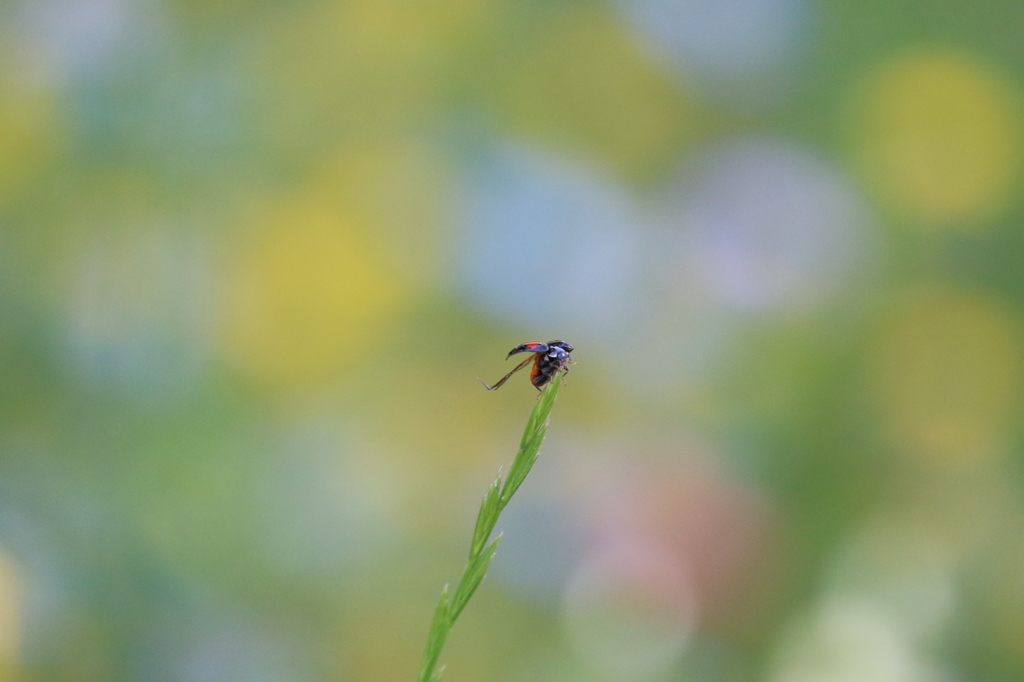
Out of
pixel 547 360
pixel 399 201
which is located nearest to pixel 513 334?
pixel 399 201

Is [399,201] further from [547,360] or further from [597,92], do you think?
[547,360]

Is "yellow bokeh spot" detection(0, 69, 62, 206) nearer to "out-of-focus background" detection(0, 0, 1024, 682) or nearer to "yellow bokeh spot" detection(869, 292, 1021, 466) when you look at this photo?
"out-of-focus background" detection(0, 0, 1024, 682)

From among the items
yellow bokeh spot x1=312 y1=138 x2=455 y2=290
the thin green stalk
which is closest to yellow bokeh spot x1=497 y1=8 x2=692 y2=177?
yellow bokeh spot x1=312 y1=138 x2=455 y2=290

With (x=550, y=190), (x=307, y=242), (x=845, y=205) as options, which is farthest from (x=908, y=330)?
(x=307, y=242)

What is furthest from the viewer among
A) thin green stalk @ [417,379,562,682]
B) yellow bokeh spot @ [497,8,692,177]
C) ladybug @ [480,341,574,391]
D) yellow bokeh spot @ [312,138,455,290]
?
yellow bokeh spot @ [497,8,692,177]

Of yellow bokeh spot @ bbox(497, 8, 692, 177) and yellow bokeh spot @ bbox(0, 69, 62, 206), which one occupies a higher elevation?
yellow bokeh spot @ bbox(497, 8, 692, 177)

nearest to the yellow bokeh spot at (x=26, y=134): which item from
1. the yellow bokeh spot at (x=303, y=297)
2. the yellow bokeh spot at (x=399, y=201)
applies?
Result: the yellow bokeh spot at (x=303, y=297)

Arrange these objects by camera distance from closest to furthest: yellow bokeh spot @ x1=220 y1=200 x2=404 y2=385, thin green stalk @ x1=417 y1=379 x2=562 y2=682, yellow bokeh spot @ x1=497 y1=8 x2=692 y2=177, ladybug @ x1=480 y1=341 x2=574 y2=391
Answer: thin green stalk @ x1=417 y1=379 x2=562 y2=682 < ladybug @ x1=480 y1=341 x2=574 y2=391 < yellow bokeh spot @ x1=220 y1=200 x2=404 y2=385 < yellow bokeh spot @ x1=497 y1=8 x2=692 y2=177
